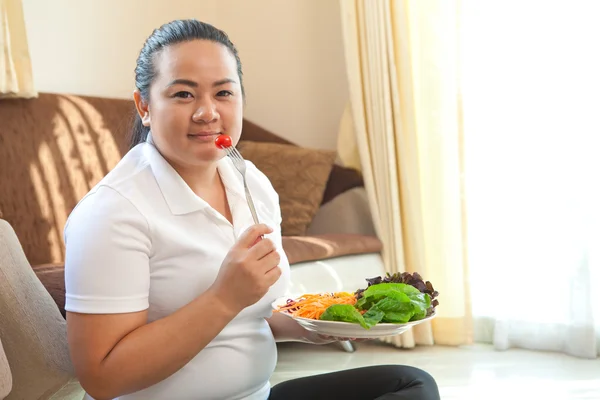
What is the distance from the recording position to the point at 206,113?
122 centimetres

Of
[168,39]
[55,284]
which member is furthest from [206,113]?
[55,284]

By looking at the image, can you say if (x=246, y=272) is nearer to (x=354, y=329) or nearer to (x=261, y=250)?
(x=261, y=250)

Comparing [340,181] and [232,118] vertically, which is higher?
[232,118]

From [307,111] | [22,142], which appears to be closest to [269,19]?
[307,111]

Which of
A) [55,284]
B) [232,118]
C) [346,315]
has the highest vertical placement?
[232,118]

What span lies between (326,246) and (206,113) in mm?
1698

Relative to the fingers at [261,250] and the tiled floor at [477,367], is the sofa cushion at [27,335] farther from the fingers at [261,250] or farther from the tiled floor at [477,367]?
the tiled floor at [477,367]

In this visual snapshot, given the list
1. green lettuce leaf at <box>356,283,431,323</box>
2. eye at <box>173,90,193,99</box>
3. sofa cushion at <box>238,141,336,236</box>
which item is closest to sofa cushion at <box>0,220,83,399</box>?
eye at <box>173,90,193,99</box>

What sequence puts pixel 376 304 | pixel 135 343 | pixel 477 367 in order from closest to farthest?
pixel 135 343 → pixel 376 304 → pixel 477 367

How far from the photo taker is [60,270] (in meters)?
2.28

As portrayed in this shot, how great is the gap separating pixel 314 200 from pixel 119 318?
214 cm

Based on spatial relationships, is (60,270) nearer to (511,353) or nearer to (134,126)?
(134,126)

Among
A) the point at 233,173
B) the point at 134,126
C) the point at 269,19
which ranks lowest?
the point at 233,173

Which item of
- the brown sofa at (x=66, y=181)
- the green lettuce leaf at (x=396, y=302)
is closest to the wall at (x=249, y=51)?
the brown sofa at (x=66, y=181)
